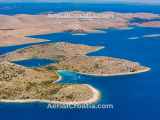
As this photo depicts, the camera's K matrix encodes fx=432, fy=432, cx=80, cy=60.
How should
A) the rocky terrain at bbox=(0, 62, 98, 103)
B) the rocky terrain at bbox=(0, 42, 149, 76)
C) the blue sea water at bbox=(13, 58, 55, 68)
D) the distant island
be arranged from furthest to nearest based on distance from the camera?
the blue sea water at bbox=(13, 58, 55, 68) < the rocky terrain at bbox=(0, 42, 149, 76) < the distant island < the rocky terrain at bbox=(0, 62, 98, 103)

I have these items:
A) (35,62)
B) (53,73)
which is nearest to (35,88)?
(53,73)

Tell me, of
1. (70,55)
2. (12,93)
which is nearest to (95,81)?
(12,93)

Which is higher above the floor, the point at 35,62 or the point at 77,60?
the point at 77,60

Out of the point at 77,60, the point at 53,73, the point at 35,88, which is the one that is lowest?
the point at 35,88

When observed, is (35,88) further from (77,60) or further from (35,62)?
(35,62)

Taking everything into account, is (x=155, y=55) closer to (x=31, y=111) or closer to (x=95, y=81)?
(x=95, y=81)

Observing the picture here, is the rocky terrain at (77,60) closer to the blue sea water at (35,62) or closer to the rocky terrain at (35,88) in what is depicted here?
the blue sea water at (35,62)

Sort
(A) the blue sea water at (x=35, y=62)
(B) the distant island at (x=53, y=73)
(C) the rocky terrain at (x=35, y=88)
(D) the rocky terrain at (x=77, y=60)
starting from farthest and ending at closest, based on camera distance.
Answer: (A) the blue sea water at (x=35, y=62)
(D) the rocky terrain at (x=77, y=60)
(B) the distant island at (x=53, y=73)
(C) the rocky terrain at (x=35, y=88)

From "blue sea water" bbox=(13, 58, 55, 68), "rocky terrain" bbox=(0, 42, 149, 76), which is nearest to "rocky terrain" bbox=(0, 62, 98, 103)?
"rocky terrain" bbox=(0, 42, 149, 76)

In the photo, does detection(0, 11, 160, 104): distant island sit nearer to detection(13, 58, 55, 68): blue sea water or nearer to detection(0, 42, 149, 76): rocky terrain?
detection(0, 42, 149, 76): rocky terrain

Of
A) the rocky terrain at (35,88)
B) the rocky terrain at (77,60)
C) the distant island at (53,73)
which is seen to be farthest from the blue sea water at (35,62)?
the rocky terrain at (35,88)

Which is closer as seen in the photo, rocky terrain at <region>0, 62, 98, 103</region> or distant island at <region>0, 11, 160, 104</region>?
rocky terrain at <region>0, 62, 98, 103</region>
